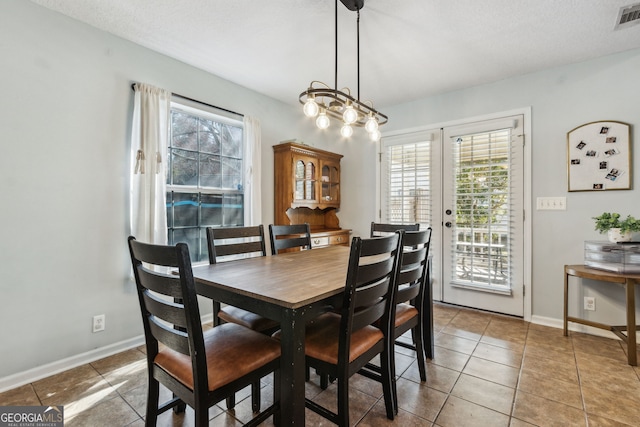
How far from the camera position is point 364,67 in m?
2.88

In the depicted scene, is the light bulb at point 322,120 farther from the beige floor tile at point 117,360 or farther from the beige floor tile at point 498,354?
the beige floor tile at point 117,360

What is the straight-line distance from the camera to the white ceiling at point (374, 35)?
201 cm

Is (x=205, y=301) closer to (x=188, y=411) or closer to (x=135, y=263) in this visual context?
(x=188, y=411)

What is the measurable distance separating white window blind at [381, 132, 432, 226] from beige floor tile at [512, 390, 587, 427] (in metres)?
2.11

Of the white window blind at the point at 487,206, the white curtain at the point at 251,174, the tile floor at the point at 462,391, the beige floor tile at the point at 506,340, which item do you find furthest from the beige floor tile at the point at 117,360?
the white window blind at the point at 487,206

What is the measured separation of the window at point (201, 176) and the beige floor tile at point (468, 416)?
2.39 metres

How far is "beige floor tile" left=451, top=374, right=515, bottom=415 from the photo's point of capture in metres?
1.70

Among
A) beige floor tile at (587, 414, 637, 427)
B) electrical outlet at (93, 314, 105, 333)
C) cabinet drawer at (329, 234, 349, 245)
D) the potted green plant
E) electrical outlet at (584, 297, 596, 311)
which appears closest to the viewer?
beige floor tile at (587, 414, 637, 427)

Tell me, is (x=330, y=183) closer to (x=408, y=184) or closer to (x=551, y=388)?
(x=408, y=184)

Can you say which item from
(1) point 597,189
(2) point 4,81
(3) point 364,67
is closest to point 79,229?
(2) point 4,81

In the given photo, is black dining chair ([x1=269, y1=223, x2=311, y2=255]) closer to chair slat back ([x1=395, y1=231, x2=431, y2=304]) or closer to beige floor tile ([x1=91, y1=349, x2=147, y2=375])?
chair slat back ([x1=395, y1=231, x2=431, y2=304])

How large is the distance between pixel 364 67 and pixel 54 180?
2672mm

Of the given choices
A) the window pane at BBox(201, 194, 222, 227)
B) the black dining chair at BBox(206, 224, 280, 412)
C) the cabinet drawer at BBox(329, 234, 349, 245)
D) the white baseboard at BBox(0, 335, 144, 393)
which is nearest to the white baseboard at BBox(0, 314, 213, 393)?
the white baseboard at BBox(0, 335, 144, 393)

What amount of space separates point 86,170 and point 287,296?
197 cm
